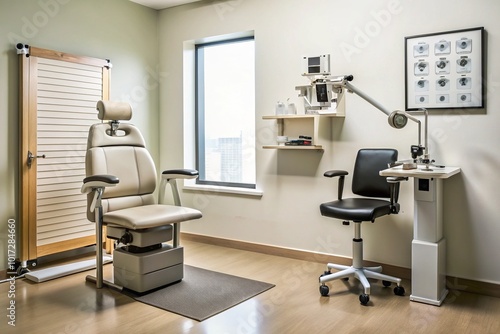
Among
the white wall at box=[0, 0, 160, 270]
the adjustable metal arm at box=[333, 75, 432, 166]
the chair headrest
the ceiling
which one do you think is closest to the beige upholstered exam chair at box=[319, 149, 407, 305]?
the adjustable metal arm at box=[333, 75, 432, 166]

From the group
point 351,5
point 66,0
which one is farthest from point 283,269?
point 66,0

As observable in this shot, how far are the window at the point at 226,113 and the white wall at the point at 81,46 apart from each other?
0.54 metres

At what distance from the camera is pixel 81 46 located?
3.99 metres

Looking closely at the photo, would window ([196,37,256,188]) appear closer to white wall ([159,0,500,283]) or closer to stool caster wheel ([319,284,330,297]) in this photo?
white wall ([159,0,500,283])

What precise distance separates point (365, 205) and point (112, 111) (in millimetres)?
2006

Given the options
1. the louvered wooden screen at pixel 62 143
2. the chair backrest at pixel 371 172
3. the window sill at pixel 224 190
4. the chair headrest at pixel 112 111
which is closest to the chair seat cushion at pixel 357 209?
the chair backrest at pixel 371 172

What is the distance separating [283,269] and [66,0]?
3.05m

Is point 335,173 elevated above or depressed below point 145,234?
above

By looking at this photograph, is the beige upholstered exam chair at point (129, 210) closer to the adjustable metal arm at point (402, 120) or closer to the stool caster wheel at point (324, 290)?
the stool caster wheel at point (324, 290)

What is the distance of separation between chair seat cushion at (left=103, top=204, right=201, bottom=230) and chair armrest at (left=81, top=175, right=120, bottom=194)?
22cm

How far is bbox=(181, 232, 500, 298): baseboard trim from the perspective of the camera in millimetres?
3049

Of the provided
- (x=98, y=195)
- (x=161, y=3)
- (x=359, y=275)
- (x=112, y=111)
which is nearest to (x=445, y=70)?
(x=359, y=275)

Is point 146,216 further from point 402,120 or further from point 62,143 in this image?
point 402,120

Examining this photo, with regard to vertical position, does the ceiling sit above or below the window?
above
